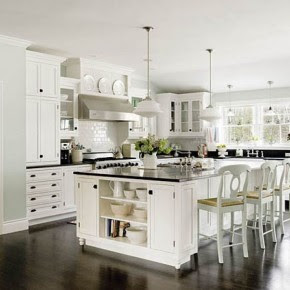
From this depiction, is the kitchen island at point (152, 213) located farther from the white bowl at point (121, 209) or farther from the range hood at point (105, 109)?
the range hood at point (105, 109)

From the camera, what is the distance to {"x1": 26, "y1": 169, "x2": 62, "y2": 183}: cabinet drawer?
5875 mm

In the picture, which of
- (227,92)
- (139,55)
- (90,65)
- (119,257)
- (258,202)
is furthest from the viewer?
(227,92)

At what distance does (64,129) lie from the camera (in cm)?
690

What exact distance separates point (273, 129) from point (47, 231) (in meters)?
5.53

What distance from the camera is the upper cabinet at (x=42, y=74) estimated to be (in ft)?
19.7

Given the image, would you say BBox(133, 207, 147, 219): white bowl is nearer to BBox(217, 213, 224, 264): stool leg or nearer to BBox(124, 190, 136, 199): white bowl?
BBox(124, 190, 136, 199): white bowl

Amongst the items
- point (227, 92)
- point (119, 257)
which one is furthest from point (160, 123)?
point (119, 257)

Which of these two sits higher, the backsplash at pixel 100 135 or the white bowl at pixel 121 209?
the backsplash at pixel 100 135

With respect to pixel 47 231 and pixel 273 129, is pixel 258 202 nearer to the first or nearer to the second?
pixel 47 231

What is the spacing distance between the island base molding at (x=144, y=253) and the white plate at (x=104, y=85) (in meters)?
3.48

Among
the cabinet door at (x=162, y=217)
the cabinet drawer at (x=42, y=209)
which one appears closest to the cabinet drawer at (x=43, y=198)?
the cabinet drawer at (x=42, y=209)

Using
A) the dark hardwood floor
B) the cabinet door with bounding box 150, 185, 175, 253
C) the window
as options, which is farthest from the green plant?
the window

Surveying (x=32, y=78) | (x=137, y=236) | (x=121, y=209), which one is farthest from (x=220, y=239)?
(x=32, y=78)

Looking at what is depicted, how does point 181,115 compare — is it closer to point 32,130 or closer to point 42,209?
point 32,130
